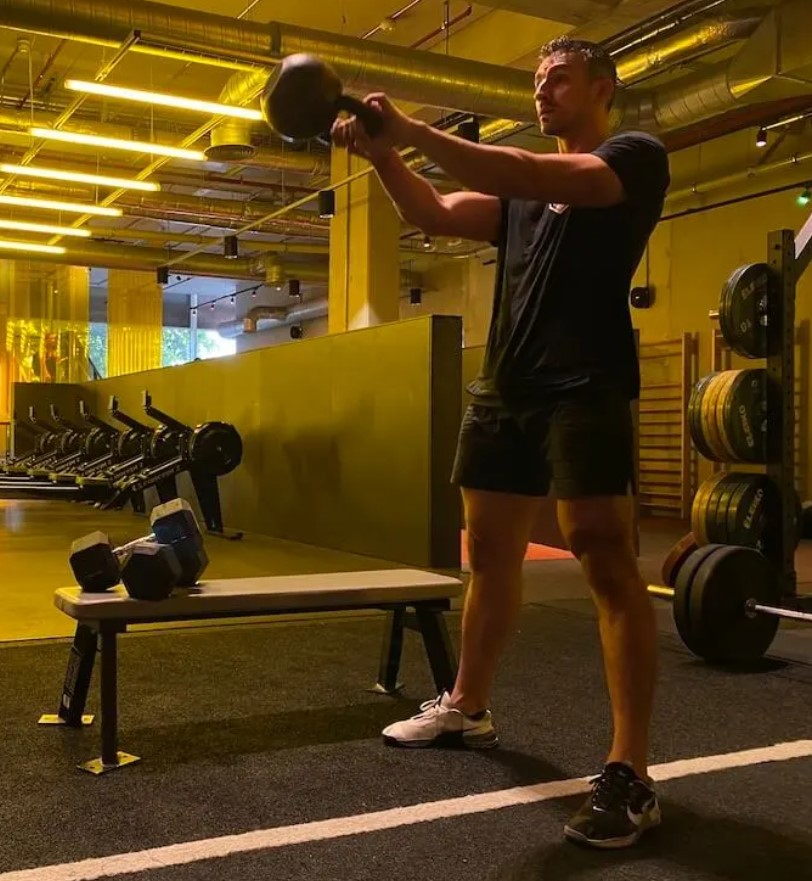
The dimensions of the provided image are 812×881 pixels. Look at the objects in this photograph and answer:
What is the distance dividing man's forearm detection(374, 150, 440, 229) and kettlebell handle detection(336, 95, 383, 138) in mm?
107

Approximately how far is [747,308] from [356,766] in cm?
208

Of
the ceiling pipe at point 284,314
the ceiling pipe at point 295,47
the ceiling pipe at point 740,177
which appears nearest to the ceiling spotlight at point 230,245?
the ceiling pipe at point 284,314

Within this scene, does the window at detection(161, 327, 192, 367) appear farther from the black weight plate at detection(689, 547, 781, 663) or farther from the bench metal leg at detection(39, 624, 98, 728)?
the bench metal leg at detection(39, 624, 98, 728)

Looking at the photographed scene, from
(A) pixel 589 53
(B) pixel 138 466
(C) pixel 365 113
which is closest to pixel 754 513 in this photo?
(A) pixel 589 53

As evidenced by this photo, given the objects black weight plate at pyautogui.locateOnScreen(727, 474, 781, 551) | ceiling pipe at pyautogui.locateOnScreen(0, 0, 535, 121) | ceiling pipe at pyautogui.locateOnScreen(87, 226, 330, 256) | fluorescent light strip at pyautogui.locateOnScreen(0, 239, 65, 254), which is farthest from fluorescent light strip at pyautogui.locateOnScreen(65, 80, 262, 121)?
ceiling pipe at pyautogui.locateOnScreen(87, 226, 330, 256)

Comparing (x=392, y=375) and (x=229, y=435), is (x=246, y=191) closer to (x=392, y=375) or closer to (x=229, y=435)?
(x=229, y=435)

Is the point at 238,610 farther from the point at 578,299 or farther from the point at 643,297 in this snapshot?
the point at 643,297

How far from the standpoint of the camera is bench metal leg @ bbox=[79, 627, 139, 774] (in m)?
2.06

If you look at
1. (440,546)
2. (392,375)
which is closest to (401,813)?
(440,546)

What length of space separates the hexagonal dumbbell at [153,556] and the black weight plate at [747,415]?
1907mm

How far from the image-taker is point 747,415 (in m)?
3.39

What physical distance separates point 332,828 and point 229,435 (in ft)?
18.2

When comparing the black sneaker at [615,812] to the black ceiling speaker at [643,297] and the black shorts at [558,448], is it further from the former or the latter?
the black ceiling speaker at [643,297]

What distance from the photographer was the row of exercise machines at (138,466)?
23.0 feet
